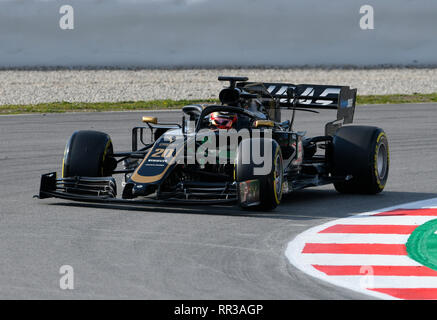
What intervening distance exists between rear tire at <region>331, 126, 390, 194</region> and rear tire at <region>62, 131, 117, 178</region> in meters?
2.80

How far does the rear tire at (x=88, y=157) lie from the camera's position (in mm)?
9680

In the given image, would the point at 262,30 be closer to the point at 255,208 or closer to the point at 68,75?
the point at 68,75

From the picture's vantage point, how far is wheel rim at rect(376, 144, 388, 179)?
1062 centimetres

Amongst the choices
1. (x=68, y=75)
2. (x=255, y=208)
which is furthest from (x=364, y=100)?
(x=255, y=208)

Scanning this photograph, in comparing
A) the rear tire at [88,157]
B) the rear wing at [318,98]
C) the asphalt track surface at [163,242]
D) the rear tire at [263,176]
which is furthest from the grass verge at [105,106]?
the rear tire at [263,176]

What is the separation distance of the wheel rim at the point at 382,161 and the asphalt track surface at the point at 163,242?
25 cm

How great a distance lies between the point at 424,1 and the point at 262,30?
642 cm

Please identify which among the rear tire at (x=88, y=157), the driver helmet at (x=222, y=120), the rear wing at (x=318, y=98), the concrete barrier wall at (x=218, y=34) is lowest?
the rear tire at (x=88, y=157)

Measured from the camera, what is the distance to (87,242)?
294 inches
